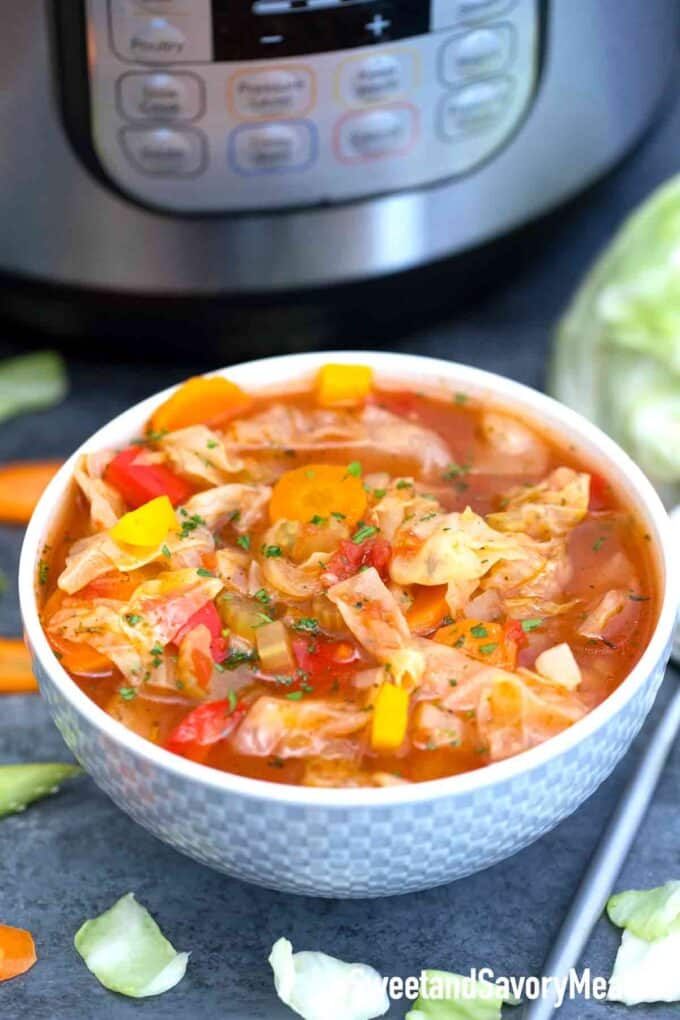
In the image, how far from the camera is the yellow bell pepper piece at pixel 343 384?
1852mm

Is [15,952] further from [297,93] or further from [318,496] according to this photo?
[297,93]

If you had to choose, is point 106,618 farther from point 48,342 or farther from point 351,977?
point 48,342

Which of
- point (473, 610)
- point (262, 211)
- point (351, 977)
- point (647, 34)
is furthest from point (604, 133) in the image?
point (351, 977)

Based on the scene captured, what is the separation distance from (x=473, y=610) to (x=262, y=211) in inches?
32.8

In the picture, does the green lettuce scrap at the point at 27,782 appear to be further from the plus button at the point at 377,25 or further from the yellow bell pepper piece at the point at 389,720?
the plus button at the point at 377,25

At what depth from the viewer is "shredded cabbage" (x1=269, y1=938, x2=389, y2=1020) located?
1.52 meters

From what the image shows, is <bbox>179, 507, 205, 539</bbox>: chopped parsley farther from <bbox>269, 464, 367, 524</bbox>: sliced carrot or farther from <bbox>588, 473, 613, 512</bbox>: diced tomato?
<bbox>588, 473, 613, 512</bbox>: diced tomato

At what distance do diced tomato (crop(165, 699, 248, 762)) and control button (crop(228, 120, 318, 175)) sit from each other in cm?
90

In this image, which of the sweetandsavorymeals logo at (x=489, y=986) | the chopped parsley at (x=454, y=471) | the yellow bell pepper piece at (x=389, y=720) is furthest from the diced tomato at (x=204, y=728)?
the chopped parsley at (x=454, y=471)

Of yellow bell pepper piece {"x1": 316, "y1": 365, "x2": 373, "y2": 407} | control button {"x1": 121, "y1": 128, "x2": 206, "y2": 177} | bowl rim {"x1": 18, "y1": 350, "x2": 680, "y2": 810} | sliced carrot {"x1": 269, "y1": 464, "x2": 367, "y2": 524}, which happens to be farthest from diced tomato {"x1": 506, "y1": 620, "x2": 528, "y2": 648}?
control button {"x1": 121, "y1": 128, "x2": 206, "y2": 177}

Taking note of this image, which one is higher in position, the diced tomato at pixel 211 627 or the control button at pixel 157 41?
the control button at pixel 157 41

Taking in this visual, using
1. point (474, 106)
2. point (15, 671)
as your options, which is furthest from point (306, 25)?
point (15, 671)

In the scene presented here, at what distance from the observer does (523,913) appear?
5.46 feet

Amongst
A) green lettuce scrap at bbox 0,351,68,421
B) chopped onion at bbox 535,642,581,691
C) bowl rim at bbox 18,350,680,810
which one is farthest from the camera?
green lettuce scrap at bbox 0,351,68,421
